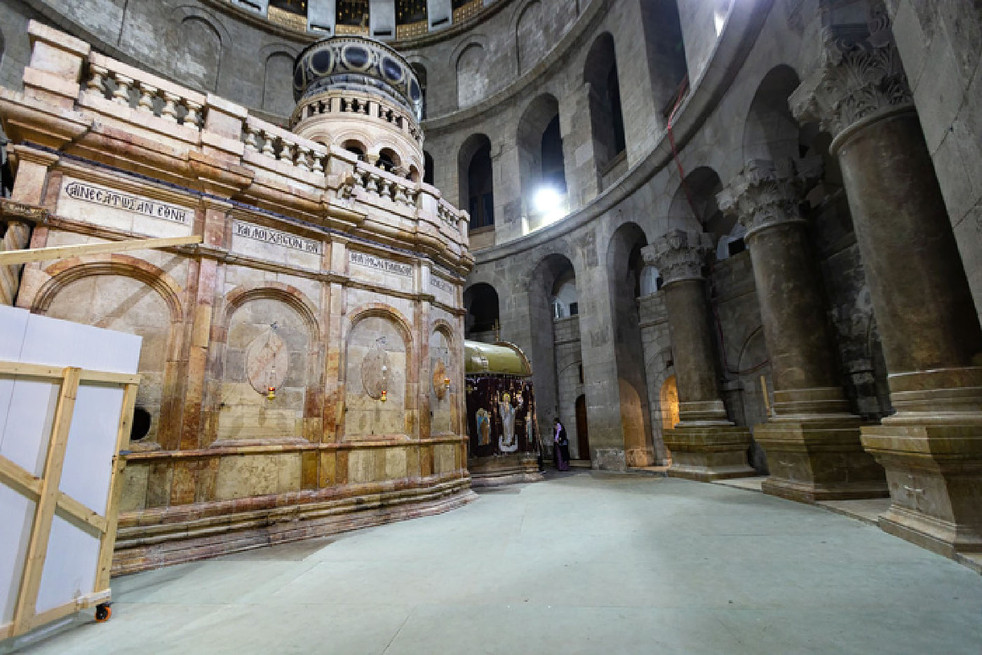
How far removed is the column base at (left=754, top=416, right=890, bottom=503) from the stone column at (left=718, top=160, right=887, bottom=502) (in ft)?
0.04

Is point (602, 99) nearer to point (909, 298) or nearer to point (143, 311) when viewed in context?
point (909, 298)

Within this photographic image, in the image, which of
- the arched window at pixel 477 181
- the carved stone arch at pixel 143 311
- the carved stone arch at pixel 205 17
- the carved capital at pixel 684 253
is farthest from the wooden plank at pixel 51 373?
the carved stone arch at pixel 205 17

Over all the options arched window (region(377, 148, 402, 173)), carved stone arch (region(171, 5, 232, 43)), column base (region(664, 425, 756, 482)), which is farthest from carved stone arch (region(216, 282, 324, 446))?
carved stone arch (region(171, 5, 232, 43))

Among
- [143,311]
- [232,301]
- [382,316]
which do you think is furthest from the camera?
[382,316]

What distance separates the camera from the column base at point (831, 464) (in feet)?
22.2

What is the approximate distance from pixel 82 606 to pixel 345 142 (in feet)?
38.7

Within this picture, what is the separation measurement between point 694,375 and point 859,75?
6.95m

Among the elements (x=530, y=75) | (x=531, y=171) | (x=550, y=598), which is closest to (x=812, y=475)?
(x=550, y=598)

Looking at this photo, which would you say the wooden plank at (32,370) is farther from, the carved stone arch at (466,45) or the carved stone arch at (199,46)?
the carved stone arch at (466,45)

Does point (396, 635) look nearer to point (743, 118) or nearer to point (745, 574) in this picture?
point (745, 574)

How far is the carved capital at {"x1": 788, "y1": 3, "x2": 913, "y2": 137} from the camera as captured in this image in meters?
5.34

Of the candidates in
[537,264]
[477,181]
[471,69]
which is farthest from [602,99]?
[471,69]

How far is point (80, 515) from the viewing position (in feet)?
11.2

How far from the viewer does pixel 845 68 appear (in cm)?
560
